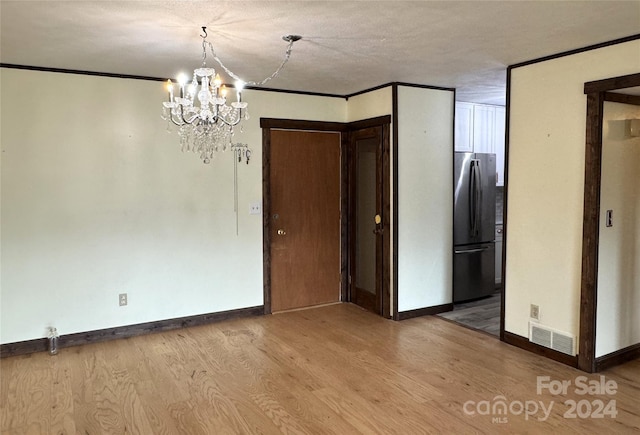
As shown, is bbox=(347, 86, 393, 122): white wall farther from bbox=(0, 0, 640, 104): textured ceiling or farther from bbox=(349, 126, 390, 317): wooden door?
bbox=(0, 0, 640, 104): textured ceiling

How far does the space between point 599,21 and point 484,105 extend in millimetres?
3060

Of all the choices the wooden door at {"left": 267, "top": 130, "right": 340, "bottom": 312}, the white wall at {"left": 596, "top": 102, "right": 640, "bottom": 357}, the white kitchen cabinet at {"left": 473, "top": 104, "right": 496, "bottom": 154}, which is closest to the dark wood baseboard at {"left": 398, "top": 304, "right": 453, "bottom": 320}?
the wooden door at {"left": 267, "top": 130, "right": 340, "bottom": 312}

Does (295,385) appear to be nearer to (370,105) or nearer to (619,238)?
(619,238)

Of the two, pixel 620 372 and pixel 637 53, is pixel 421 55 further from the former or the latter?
pixel 620 372

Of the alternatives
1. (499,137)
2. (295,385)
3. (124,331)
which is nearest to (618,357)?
(295,385)

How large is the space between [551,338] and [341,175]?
275 cm

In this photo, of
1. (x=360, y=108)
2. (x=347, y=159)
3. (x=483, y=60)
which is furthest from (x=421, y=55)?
(x=347, y=159)

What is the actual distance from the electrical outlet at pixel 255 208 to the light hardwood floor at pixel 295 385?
1205 millimetres

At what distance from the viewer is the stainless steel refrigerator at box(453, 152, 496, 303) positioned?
17.7ft

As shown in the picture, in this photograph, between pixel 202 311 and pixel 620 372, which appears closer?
pixel 620 372

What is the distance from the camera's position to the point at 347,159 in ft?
18.0

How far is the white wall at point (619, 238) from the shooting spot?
11.6 ft

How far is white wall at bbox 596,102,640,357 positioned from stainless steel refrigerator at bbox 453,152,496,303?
181 cm

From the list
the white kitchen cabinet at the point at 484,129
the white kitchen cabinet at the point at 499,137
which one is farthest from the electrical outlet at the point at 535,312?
the white kitchen cabinet at the point at 499,137
